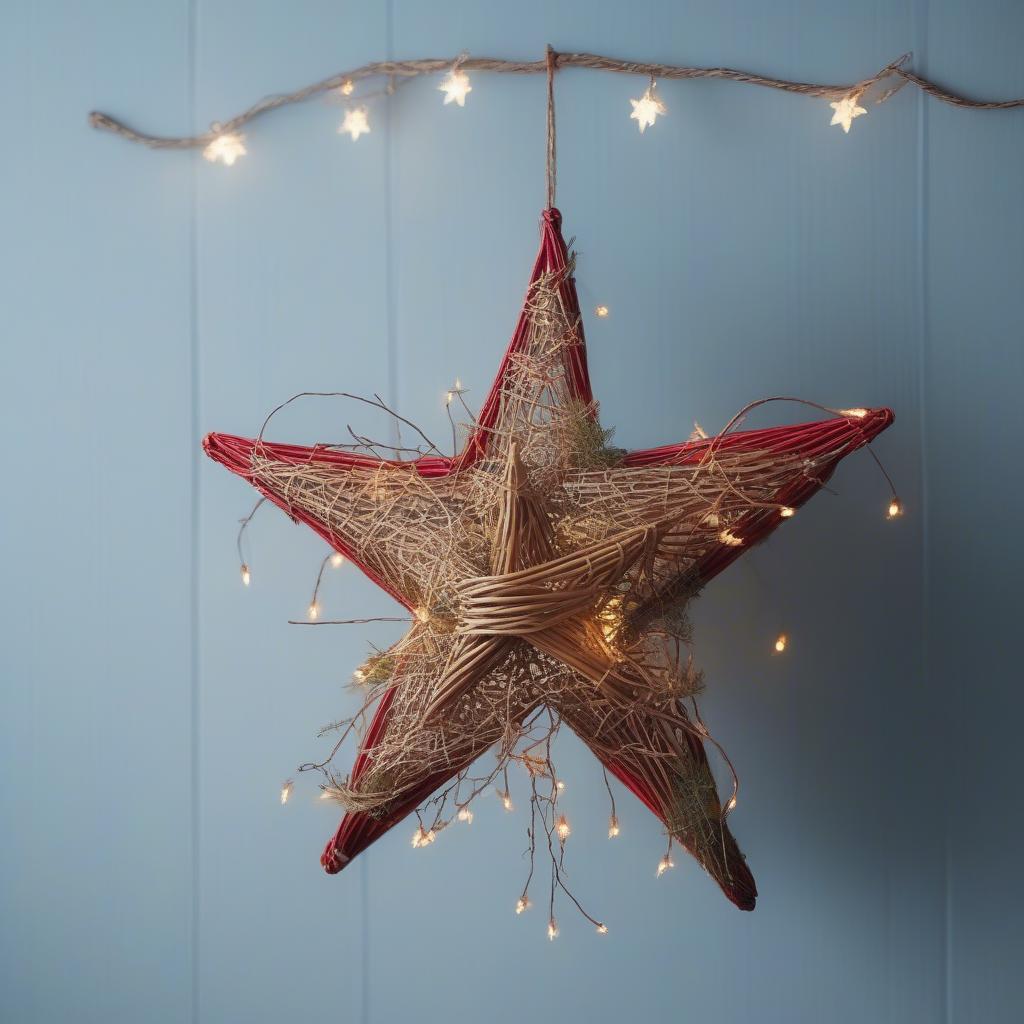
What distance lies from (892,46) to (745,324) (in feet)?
1.35

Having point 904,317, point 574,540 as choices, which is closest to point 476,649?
point 574,540

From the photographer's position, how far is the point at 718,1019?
1.25 m

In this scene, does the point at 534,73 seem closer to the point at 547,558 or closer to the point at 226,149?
the point at 226,149

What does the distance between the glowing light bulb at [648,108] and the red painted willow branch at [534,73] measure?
0.09 feet

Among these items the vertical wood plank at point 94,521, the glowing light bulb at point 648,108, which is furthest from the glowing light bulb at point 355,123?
the glowing light bulb at point 648,108

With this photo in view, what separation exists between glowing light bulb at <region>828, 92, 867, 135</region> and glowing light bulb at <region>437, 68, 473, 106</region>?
498mm

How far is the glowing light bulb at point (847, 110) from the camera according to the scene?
1.14 meters

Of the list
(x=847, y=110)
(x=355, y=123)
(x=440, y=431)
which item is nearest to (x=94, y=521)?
(x=440, y=431)

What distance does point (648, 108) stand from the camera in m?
1.19

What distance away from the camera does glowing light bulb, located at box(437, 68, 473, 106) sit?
1.21 meters

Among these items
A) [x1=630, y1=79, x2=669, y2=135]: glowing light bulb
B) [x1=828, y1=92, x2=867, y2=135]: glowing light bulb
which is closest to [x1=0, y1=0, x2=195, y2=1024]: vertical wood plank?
[x1=630, y1=79, x2=669, y2=135]: glowing light bulb

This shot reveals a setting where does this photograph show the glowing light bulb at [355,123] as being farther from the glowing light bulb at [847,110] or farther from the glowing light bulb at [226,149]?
the glowing light bulb at [847,110]

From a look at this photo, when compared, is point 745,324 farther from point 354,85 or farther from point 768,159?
point 354,85

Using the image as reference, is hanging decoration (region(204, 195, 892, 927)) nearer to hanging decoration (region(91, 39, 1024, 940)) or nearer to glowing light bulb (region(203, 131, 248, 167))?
hanging decoration (region(91, 39, 1024, 940))
